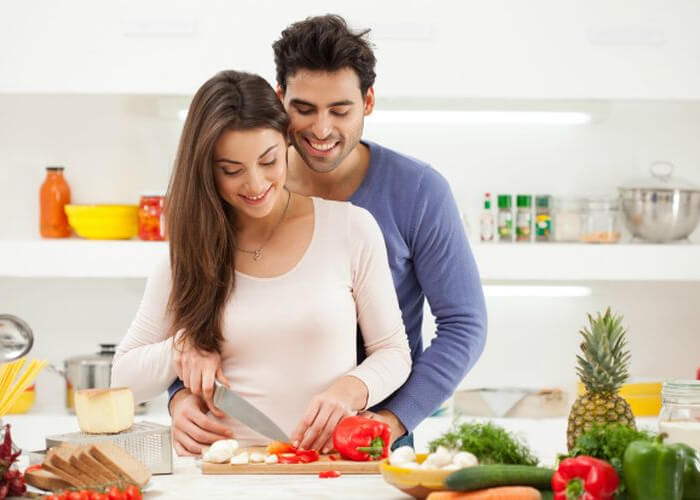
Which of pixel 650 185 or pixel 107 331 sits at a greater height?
pixel 650 185

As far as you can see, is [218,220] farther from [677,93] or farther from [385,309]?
[677,93]

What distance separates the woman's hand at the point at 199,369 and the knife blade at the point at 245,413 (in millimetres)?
29

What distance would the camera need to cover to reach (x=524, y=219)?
4.02m

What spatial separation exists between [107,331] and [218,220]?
7.60 feet

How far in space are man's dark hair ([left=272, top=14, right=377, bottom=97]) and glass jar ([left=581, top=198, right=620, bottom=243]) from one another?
1909 mm

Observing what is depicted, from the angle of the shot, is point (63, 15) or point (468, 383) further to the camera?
point (468, 383)

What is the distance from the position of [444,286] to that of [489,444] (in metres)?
0.74

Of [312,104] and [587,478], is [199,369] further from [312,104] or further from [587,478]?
[587,478]

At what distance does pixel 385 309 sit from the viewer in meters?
2.22

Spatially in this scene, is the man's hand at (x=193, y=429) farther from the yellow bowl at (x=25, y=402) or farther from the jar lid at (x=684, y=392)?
the yellow bowl at (x=25, y=402)

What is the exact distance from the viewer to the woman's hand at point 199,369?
2080 mm

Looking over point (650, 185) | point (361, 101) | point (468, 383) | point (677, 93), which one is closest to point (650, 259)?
point (650, 185)

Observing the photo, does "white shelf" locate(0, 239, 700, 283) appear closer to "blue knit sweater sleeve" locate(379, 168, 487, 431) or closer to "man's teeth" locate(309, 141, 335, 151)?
"blue knit sweater sleeve" locate(379, 168, 487, 431)

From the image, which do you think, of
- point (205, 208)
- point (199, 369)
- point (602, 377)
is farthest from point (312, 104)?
point (602, 377)
